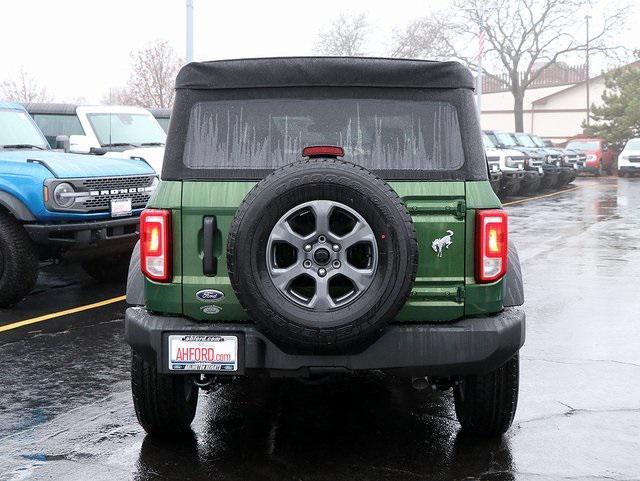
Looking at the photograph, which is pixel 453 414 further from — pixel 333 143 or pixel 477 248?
pixel 333 143

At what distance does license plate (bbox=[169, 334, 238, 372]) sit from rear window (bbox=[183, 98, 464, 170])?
0.81 m

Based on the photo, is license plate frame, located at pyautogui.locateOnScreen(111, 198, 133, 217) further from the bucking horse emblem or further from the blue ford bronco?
the bucking horse emblem

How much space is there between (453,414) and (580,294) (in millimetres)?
4828

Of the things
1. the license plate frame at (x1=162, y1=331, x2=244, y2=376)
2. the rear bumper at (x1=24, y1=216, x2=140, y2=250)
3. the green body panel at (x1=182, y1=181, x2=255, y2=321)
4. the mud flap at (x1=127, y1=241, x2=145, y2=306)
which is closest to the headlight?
the rear bumper at (x1=24, y1=216, x2=140, y2=250)

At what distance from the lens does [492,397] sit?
4746 mm

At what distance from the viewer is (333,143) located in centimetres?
455

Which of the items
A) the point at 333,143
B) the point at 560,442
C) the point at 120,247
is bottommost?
the point at 560,442

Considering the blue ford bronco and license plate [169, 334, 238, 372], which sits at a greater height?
the blue ford bronco

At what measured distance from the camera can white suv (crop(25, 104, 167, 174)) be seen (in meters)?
14.0

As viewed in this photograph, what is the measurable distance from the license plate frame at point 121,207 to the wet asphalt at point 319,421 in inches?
51.8

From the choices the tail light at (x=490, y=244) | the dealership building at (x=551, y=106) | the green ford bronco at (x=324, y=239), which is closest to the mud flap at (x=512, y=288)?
the green ford bronco at (x=324, y=239)

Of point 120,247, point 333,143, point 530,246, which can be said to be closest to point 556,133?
point 530,246

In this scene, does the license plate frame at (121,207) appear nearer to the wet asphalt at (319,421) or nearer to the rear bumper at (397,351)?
the wet asphalt at (319,421)

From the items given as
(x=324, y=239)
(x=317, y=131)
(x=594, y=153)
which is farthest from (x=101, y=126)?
(x=594, y=153)
